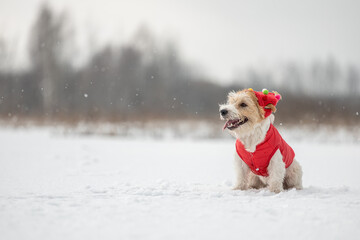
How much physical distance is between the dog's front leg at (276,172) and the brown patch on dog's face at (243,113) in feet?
1.68

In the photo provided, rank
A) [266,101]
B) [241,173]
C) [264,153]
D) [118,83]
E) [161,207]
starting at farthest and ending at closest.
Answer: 1. [118,83]
2. [241,173]
3. [266,101]
4. [264,153]
5. [161,207]

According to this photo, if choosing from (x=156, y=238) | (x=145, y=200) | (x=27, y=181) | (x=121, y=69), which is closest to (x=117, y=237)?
(x=156, y=238)

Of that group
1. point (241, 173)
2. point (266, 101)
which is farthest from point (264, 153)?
point (266, 101)

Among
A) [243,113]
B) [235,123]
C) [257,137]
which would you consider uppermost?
[243,113]

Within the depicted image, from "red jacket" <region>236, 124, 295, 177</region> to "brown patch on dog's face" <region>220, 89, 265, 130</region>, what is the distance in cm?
24

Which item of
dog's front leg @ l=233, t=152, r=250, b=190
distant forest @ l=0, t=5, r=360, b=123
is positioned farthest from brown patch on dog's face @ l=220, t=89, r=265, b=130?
distant forest @ l=0, t=5, r=360, b=123

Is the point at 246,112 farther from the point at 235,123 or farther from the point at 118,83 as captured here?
the point at 118,83

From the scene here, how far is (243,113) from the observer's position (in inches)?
151

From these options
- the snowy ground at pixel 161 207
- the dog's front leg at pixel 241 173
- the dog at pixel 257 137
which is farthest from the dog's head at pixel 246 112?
the snowy ground at pixel 161 207

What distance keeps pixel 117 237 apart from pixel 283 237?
1.26 meters

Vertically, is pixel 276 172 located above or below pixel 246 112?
below

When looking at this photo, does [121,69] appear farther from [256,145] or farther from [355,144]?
[256,145]

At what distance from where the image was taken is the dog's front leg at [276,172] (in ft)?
12.5

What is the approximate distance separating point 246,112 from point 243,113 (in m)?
0.04
